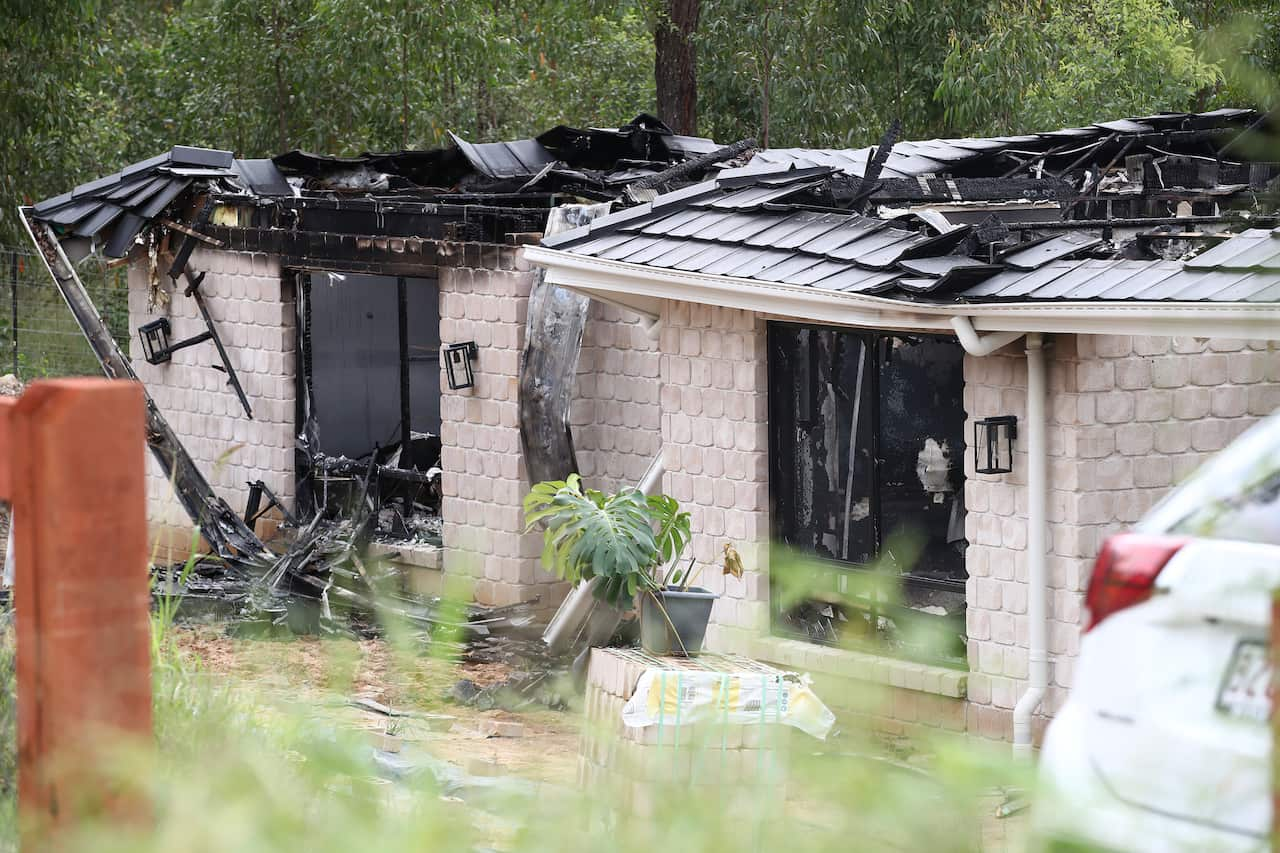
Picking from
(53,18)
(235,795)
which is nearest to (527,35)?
(53,18)

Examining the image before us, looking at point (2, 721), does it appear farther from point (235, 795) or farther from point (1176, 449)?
point (1176, 449)

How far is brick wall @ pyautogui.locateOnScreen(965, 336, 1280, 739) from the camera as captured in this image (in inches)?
323

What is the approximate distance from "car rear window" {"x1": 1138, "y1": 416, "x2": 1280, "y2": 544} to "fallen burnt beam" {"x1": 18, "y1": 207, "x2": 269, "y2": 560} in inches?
393

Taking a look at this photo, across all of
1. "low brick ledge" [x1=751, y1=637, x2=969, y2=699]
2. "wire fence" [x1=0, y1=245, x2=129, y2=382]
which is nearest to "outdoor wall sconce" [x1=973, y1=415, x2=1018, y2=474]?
"low brick ledge" [x1=751, y1=637, x2=969, y2=699]

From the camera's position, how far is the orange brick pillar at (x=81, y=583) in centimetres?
312

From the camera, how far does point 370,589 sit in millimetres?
11984

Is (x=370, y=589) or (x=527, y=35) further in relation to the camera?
(x=527, y=35)

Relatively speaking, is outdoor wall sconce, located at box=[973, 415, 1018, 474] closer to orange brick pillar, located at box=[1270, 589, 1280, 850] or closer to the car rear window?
the car rear window

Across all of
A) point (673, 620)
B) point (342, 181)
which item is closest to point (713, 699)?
point (673, 620)

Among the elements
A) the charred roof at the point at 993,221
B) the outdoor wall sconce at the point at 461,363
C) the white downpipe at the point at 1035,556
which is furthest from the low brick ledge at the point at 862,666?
the outdoor wall sconce at the point at 461,363

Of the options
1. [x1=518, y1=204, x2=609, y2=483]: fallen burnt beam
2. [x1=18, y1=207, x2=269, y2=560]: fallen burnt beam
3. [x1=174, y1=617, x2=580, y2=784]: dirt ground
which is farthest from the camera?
[x1=18, y1=207, x2=269, y2=560]: fallen burnt beam

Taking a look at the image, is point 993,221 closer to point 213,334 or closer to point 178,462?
point 178,462

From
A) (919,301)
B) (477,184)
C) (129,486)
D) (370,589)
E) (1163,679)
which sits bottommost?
(370,589)

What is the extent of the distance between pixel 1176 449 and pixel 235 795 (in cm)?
669
